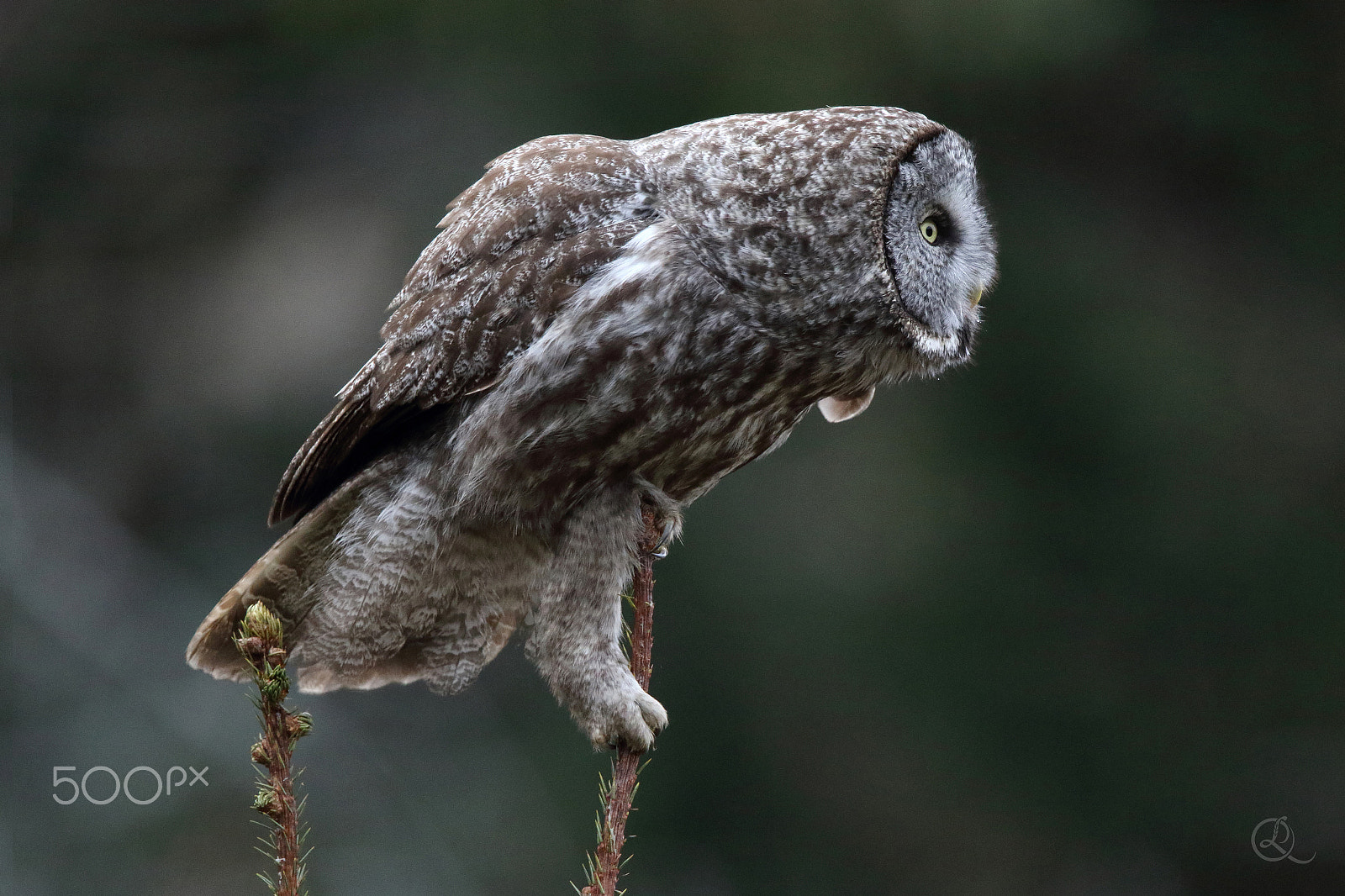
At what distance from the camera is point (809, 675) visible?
4418 mm

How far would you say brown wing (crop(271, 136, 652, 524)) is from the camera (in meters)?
1.71

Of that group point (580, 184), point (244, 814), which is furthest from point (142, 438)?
point (580, 184)

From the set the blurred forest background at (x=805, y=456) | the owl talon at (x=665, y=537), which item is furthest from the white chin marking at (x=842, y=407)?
the blurred forest background at (x=805, y=456)

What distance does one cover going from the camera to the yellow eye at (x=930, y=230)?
72.1 inches

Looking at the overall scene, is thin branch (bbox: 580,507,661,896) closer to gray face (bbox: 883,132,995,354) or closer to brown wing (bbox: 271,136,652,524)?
brown wing (bbox: 271,136,652,524)

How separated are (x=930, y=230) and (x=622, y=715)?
86cm

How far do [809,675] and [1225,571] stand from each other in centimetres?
153

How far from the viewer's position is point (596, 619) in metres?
1.78

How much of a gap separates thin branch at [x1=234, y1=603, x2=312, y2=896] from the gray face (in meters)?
0.96

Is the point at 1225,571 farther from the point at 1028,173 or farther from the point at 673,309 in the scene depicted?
the point at 673,309

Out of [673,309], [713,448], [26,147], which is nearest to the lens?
[673,309]
